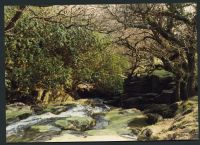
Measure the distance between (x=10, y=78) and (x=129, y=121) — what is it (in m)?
1.13

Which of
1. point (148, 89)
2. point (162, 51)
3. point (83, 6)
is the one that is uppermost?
point (83, 6)

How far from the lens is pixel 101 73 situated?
15.3 ft

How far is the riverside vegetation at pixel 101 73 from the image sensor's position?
459 centimetres

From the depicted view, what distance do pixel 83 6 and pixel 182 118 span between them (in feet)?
4.37

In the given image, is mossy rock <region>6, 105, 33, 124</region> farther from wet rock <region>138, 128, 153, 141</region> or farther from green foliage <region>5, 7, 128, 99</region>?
wet rock <region>138, 128, 153, 141</region>

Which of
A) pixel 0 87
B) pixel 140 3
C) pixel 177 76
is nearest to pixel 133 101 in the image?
pixel 177 76

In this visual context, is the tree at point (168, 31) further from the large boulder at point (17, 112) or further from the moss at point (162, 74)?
the large boulder at point (17, 112)

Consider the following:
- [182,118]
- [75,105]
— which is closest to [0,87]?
[75,105]

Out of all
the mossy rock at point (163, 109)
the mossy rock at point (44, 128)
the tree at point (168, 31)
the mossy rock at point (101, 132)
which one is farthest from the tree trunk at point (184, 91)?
the mossy rock at point (44, 128)

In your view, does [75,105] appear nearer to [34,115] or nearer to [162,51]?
[34,115]

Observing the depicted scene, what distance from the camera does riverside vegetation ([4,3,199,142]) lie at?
4.59m

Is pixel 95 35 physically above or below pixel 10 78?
above

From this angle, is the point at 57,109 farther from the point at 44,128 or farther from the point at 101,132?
the point at 101,132

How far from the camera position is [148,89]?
4617 millimetres
